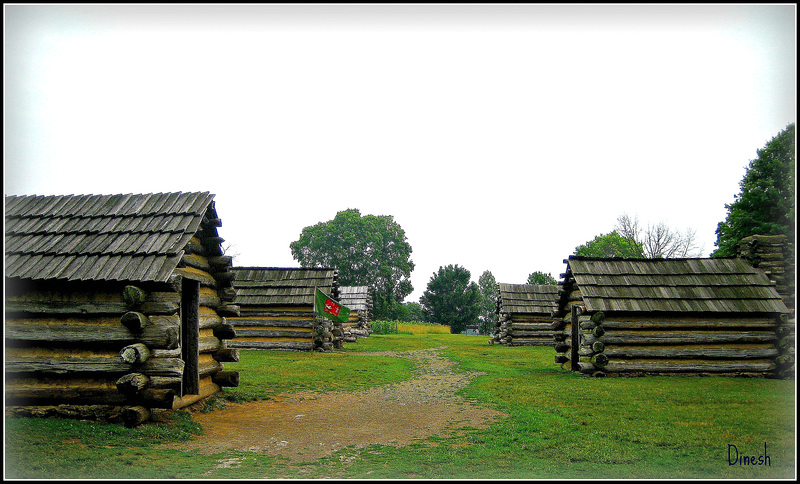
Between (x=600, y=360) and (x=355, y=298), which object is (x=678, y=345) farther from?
(x=355, y=298)

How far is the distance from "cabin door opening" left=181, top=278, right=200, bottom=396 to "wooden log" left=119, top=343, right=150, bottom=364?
1.99 metres

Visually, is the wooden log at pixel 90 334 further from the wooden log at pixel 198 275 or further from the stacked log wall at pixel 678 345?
the stacked log wall at pixel 678 345

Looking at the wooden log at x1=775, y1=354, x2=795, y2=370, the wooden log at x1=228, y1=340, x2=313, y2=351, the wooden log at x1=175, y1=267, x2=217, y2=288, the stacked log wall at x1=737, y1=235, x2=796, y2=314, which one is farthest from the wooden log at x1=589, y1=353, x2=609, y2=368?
the wooden log at x1=228, y1=340, x2=313, y2=351

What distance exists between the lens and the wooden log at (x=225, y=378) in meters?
12.6

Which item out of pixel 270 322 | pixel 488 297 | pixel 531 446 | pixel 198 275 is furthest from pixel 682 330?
pixel 488 297

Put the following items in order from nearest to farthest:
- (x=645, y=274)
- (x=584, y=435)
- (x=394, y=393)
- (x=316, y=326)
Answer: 1. (x=584, y=435)
2. (x=394, y=393)
3. (x=645, y=274)
4. (x=316, y=326)

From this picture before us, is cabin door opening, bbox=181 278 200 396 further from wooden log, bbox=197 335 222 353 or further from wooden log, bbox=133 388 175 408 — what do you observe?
wooden log, bbox=133 388 175 408

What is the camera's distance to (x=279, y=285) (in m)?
29.4

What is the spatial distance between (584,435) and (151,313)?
8.13 meters

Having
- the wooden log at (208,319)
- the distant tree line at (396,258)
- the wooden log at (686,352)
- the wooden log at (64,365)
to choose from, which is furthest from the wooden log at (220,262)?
the distant tree line at (396,258)

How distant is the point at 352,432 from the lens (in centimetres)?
958

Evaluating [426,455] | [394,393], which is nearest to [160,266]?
[426,455]

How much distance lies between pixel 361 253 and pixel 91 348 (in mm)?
69227

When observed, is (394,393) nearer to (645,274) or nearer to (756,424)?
(756,424)
